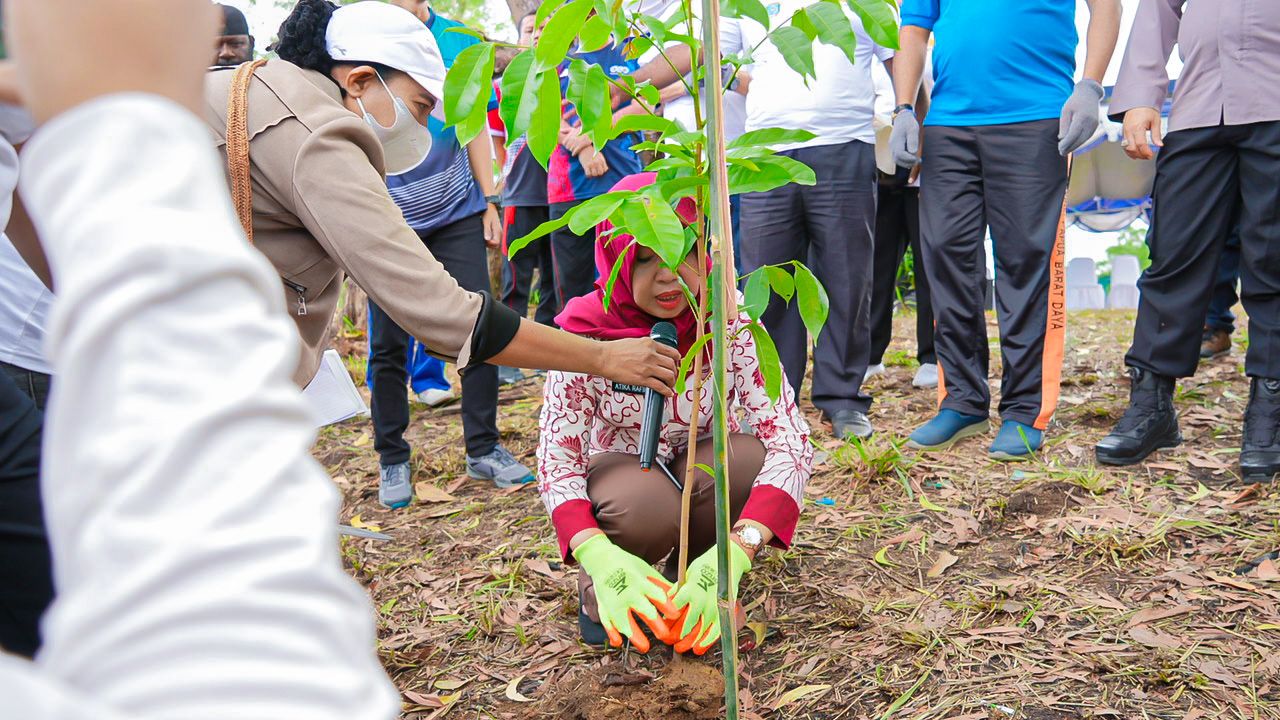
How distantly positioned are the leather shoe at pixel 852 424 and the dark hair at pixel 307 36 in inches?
83.2

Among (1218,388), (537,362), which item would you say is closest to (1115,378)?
(1218,388)

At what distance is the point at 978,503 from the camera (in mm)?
2736

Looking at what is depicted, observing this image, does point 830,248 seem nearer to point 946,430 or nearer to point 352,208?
point 946,430

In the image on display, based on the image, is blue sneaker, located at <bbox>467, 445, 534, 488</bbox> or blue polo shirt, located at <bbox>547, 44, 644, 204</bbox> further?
blue polo shirt, located at <bbox>547, 44, 644, 204</bbox>

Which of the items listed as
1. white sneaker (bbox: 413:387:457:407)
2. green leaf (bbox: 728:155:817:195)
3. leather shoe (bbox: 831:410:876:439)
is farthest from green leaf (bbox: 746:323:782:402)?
white sneaker (bbox: 413:387:457:407)

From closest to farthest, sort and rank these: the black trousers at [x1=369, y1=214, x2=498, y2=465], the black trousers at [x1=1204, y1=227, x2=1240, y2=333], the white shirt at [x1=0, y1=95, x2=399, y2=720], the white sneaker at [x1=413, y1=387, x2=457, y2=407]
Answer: the white shirt at [x1=0, y1=95, x2=399, y2=720], the black trousers at [x1=369, y1=214, x2=498, y2=465], the black trousers at [x1=1204, y1=227, x2=1240, y2=333], the white sneaker at [x1=413, y1=387, x2=457, y2=407]

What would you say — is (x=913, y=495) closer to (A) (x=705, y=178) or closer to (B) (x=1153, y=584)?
(B) (x=1153, y=584)

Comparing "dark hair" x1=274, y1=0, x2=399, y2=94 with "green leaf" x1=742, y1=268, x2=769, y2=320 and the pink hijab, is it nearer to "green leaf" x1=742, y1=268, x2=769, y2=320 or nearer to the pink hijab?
the pink hijab

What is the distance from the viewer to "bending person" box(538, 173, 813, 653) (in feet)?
6.77

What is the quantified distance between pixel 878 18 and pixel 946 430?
220cm

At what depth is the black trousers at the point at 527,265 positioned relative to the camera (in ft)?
14.2

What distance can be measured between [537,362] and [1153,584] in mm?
1546

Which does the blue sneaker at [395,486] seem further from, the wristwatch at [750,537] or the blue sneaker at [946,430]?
the blue sneaker at [946,430]

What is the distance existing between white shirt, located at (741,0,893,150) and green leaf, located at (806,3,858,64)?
2071 millimetres
